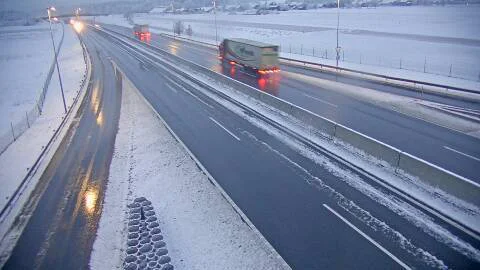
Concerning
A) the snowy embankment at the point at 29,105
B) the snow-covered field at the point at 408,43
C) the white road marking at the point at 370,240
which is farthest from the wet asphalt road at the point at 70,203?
the snow-covered field at the point at 408,43

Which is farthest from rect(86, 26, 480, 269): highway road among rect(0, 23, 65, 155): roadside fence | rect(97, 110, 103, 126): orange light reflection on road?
rect(0, 23, 65, 155): roadside fence

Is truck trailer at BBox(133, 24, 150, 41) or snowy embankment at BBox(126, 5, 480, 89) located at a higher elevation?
truck trailer at BBox(133, 24, 150, 41)

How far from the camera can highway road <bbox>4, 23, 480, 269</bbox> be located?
12.9 metres

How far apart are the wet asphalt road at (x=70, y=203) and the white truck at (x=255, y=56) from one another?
58.5 ft

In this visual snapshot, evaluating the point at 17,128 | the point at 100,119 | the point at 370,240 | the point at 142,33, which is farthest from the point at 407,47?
the point at 142,33

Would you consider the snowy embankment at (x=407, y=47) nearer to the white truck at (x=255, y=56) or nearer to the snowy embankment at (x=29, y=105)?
the white truck at (x=255, y=56)

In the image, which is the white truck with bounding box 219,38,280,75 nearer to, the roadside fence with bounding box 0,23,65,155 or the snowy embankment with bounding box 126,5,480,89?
the snowy embankment with bounding box 126,5,480,89

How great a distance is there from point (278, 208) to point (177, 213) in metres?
4.42

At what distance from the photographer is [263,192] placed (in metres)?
17.5

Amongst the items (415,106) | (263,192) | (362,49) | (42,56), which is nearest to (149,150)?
(263,192)

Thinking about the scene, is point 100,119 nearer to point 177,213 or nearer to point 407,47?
point 177,213

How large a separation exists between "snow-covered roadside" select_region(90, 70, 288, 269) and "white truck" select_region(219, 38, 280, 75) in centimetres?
1995

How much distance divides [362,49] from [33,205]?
55.0 meters

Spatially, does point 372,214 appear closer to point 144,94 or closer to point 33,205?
point 33,205
